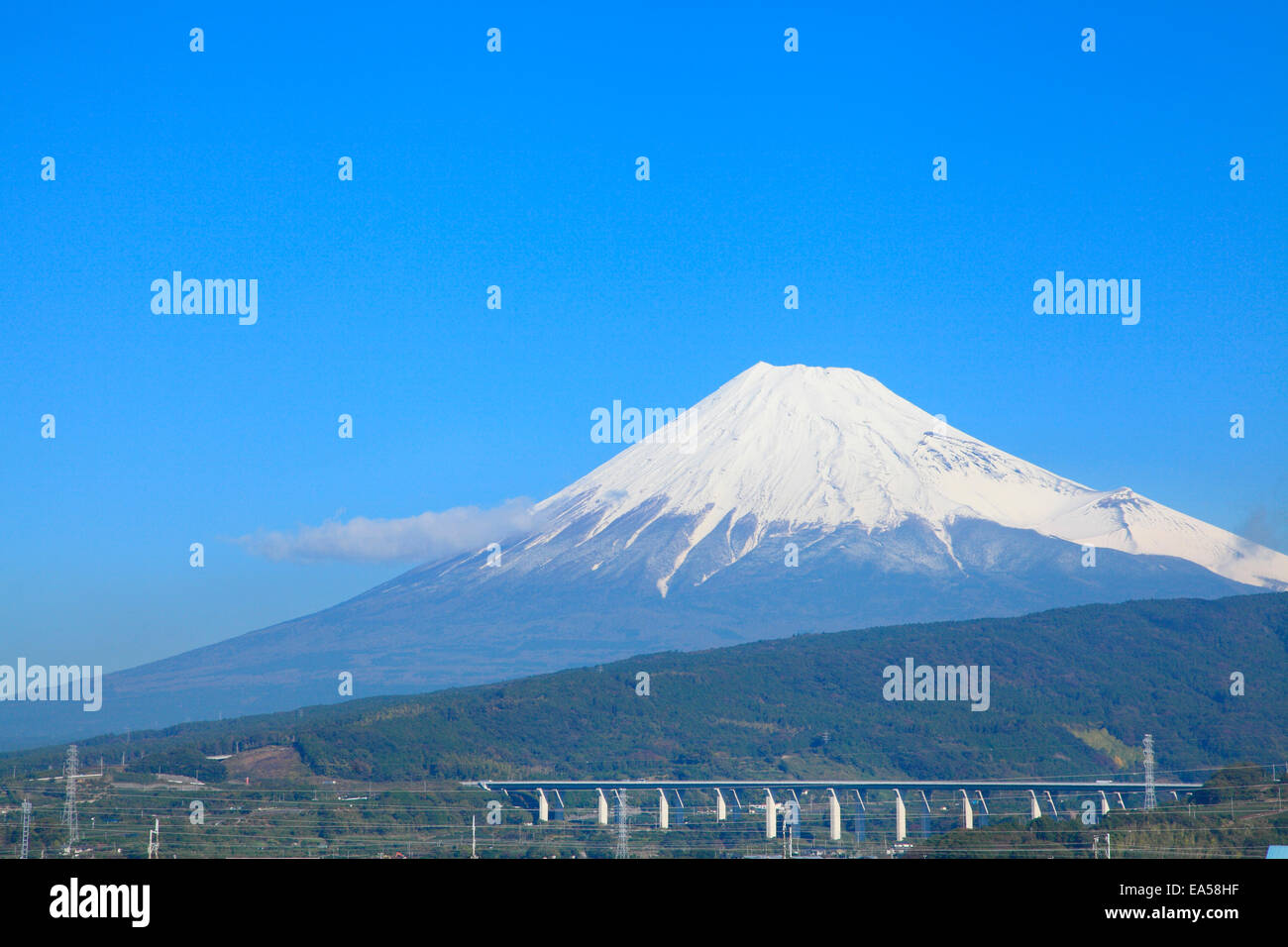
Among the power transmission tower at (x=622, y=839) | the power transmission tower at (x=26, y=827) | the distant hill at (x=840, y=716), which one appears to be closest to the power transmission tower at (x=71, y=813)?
the power transmission tower at (x=26, y=827)

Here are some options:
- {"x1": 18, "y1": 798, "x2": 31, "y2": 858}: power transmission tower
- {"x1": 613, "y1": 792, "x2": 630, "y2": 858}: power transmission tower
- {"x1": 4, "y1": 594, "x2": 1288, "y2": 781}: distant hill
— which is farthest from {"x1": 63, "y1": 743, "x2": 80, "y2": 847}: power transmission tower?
{"x1": 613, "y1": 792, "x2": 630, "y2": 858}: power transmission tower

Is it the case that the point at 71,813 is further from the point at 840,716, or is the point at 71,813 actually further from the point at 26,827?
the point at 840,716

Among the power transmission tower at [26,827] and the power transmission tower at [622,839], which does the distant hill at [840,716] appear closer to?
the power transmission tower at [622,839]

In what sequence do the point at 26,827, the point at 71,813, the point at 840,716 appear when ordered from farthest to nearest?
the point at 840,716, the point at 71,813, the point at 26,827

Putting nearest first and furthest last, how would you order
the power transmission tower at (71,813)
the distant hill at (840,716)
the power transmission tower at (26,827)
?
1. the power transmission tower at (26,827)
2. the power transmission tower at (71,813)
3. the distant hill at (840,716)

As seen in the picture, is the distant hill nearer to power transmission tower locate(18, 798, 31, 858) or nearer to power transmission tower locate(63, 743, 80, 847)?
power transmission tower locate(63, 743, 80, 847)

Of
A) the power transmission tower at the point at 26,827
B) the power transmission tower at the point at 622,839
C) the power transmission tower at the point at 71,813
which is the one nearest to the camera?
the power transmission tower at the point at 26,827

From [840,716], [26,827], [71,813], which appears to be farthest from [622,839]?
[840,716]
